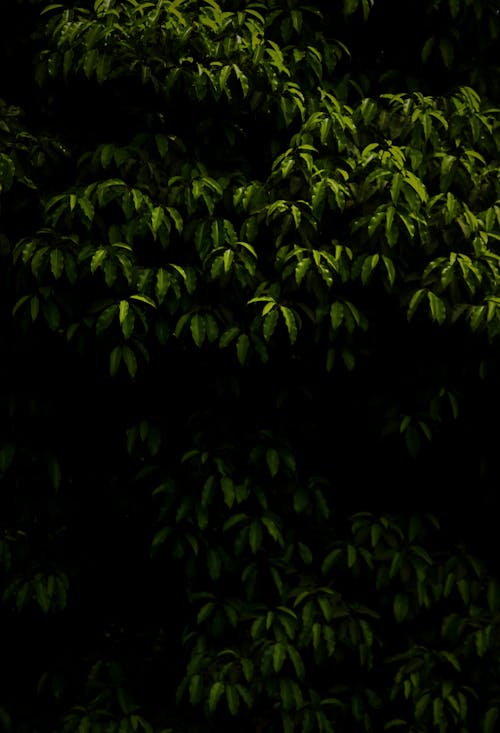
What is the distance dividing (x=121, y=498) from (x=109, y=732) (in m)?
0.97

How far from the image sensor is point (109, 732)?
4.30 metres

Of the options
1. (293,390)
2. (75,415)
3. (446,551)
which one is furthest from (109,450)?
(446,551)

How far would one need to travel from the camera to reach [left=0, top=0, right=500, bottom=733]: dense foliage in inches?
161

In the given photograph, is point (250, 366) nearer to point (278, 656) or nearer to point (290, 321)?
point (290, 321)

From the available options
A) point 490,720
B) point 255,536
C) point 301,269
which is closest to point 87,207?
point 301,269

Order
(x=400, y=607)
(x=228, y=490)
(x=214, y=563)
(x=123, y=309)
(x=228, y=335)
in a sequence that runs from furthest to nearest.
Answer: (x=400, y=607), (x=214, y=563), (x=228, y=490), (x=228, y=335), (x=123, y=309)

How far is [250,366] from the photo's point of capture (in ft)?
14.8

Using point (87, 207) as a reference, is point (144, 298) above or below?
below

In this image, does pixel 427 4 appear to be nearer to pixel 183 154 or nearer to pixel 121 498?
pixel 183 154

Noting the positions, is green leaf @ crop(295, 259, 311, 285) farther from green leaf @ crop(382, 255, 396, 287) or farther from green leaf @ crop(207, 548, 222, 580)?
green leaf @ crop(207, 548, 222, 580)

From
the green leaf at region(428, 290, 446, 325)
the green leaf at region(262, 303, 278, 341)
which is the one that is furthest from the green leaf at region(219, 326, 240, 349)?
the green leaf at region(428, 290, 446, 325)

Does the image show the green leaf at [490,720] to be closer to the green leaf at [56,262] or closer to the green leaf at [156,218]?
the green leaf at [156,218]

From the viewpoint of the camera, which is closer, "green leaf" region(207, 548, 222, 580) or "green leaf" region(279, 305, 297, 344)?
"green leaf" region(279, 305, 297, 344)

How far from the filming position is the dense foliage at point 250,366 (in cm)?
410
